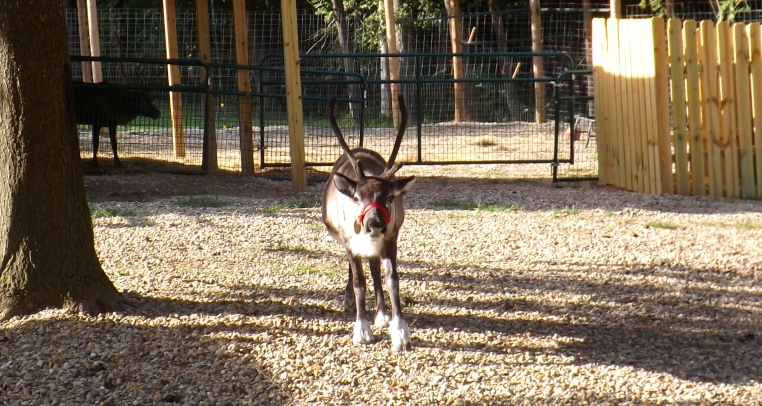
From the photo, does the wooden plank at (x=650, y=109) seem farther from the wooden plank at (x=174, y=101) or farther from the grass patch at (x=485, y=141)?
the wooden plank at (x=174, y=101)

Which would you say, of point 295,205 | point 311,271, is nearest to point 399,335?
point 311,271

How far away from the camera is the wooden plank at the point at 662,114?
34.0ft

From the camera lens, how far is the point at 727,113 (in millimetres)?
10383

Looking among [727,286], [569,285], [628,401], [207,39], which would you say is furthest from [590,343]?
[207,39]

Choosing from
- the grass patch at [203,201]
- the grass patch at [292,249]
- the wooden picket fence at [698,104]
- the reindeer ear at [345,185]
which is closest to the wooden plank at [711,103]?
the wooden picket fence at [698,104]

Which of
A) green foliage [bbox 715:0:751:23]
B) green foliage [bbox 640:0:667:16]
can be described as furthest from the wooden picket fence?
green foliage [bbox 640:0:667:16]

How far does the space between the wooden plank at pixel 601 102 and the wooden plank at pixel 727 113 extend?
4.99 feet

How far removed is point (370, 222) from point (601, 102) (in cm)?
740

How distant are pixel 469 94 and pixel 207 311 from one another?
9.74m

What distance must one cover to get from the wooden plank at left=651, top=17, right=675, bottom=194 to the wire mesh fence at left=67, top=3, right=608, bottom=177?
1398mm

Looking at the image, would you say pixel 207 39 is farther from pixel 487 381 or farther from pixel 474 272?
pixel 487 381

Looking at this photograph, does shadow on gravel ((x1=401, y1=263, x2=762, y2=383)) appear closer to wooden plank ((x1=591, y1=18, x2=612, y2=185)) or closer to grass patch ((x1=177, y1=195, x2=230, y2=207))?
grass patch ((x1=177, y1=195, x2=230, y2=207))

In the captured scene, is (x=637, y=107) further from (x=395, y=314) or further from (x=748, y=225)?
(x=395, y=314)

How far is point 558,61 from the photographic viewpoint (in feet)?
69.2
